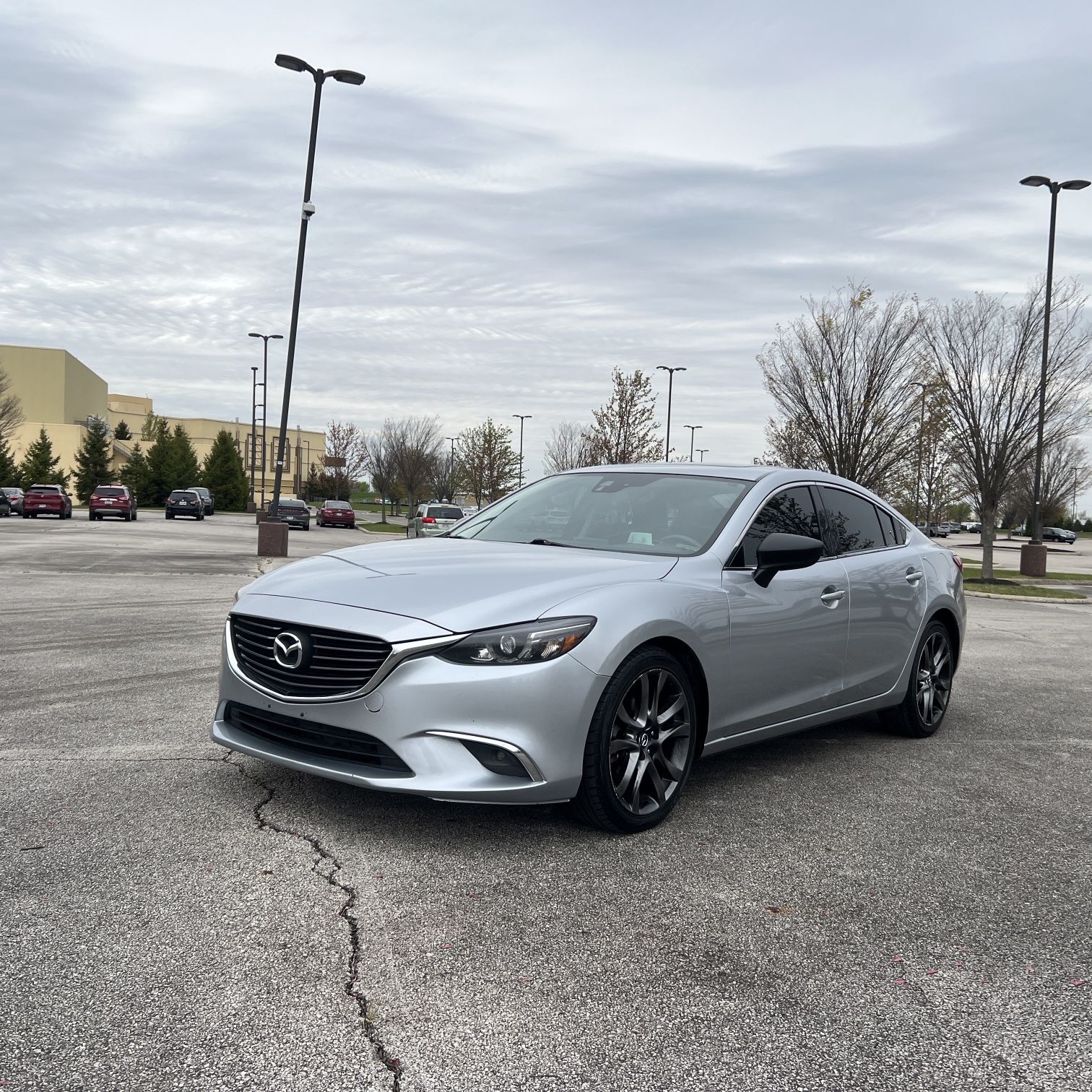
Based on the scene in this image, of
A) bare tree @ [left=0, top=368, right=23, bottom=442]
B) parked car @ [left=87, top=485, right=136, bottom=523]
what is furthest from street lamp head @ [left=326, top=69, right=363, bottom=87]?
bare tree @ [left=0, top=368, right=23, bottom=442]

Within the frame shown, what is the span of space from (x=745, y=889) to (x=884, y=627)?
2.61 meters

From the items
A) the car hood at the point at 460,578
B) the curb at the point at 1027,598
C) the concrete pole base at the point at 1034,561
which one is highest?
the car hood at the point at 460,578

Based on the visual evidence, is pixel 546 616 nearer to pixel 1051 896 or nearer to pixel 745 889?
pixel 745 889

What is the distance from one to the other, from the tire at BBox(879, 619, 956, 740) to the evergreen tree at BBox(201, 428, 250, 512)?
8154cm

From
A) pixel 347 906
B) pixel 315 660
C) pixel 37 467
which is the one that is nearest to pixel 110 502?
pixel 37 467

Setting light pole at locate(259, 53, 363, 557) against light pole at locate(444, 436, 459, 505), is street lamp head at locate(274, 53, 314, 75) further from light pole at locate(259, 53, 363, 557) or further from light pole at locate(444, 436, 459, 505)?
light pole at locate(444, 436, 459, 505)

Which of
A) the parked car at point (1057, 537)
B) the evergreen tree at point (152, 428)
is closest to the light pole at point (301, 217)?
A: the parked car at point (1057, 537)

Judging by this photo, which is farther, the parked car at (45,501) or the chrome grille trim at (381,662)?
the parked car at (45,501)

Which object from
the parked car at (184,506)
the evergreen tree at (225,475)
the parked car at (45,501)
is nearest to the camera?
the parked car at (45,501)

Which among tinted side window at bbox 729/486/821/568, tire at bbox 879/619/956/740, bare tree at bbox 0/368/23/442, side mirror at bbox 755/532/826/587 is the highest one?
bare tree at bbox 0/368/23/442

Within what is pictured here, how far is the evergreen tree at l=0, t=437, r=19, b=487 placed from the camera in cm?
7050

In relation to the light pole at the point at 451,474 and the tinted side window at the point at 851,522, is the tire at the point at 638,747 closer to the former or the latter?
the tinted side window at the point at 851,522

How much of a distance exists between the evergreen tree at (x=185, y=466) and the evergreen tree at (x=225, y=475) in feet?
3.26

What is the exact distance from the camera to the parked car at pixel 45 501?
47.2m
